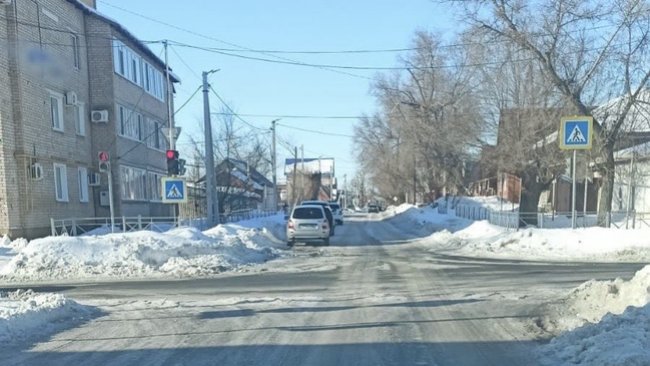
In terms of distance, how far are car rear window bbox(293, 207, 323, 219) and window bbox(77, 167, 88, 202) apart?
381 inches

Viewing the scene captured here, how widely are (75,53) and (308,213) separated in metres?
Result: 12.8

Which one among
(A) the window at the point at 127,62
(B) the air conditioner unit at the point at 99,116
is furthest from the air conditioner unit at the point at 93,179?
(A) the window at the point at 127,62

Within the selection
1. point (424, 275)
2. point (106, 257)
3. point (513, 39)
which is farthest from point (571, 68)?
point (106, 257)

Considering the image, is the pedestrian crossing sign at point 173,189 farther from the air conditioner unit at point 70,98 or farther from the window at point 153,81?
the window at point 153,81

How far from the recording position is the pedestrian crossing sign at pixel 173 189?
2069 centimetres

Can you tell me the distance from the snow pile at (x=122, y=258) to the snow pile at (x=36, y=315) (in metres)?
6.03

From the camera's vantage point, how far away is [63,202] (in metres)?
25.7

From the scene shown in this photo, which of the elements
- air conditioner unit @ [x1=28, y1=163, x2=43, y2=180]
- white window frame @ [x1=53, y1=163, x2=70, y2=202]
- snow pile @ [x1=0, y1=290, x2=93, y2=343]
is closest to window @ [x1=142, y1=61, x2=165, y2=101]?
white window frame @ [x1=53, y1=163, x2=70, y2=202]

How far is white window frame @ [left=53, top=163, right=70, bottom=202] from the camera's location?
82.8 ft

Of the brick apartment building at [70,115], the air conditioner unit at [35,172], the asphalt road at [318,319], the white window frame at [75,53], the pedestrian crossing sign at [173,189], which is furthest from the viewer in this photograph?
the white window frame at [75,53]

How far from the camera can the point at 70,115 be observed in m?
27.0

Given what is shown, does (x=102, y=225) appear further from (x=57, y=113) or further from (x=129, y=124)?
(x=129, y=124)

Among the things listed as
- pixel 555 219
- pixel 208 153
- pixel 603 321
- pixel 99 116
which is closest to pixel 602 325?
pixel 603 321

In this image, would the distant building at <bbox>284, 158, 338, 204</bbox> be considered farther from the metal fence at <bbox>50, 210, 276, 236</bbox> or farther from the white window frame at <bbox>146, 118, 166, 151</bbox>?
the metal fence at <bbox>50, 210, 276, 236</bbox>
